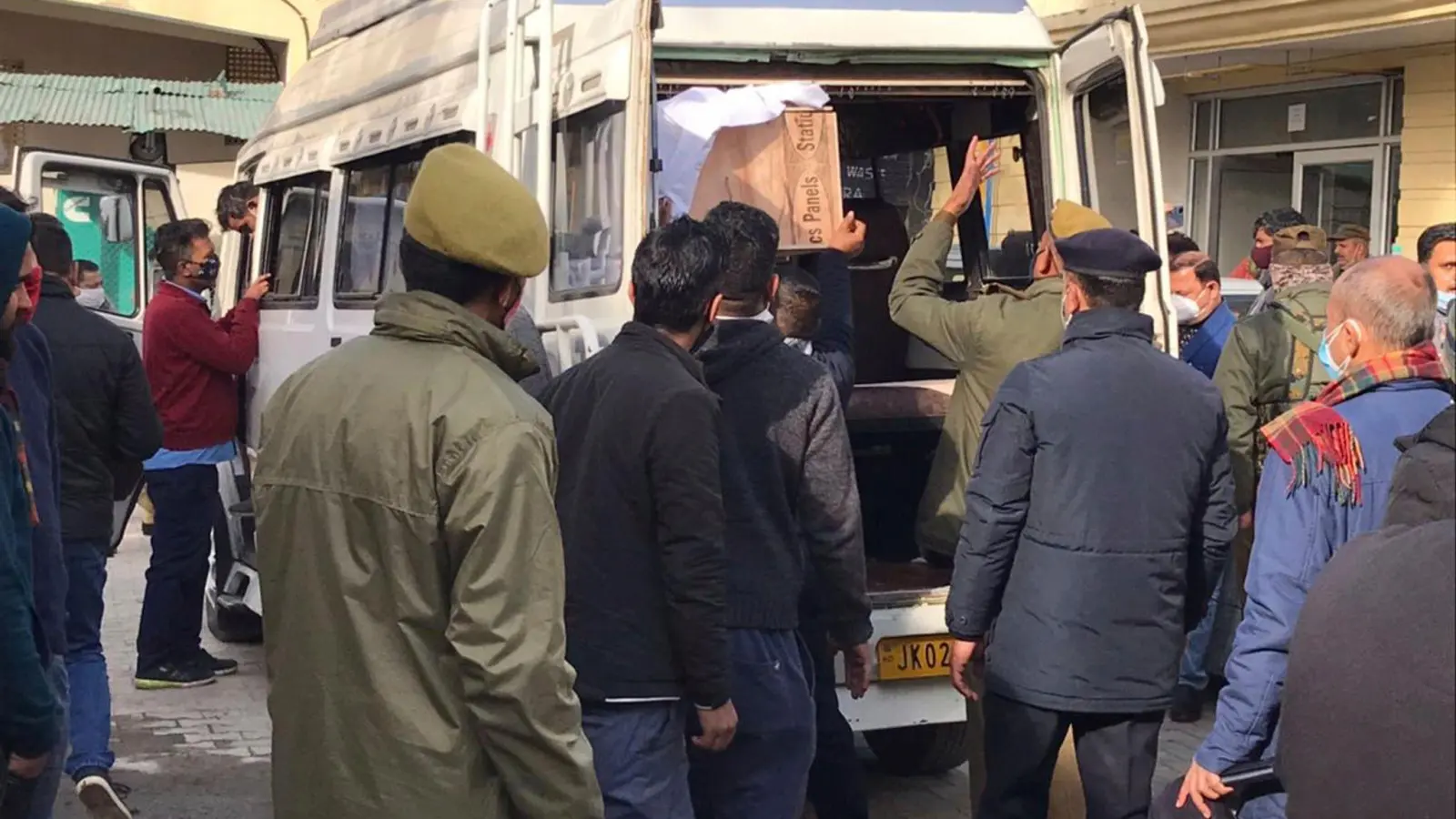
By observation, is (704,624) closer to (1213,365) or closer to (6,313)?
(6,313)

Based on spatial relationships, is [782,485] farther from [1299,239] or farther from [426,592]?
[1299,239]

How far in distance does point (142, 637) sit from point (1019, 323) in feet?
13.8

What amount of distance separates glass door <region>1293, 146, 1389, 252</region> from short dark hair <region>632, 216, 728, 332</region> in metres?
8.89

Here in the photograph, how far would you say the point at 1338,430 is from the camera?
3.03 metres

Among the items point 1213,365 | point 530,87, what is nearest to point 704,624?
point 530,87

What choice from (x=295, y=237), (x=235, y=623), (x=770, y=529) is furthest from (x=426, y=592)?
(x=235, y=623)

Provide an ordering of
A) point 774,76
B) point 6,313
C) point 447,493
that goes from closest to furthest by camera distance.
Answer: point 447,493, point 6,313, point 774,76

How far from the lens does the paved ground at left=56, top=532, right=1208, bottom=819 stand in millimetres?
5273

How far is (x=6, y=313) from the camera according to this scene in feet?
10.0

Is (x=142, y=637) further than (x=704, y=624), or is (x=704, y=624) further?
(x=142, y=637)

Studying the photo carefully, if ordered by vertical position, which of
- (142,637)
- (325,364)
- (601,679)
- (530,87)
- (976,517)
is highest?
(530,87)

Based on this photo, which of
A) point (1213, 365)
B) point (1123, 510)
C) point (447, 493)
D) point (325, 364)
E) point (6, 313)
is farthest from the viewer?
point (1213, 365)

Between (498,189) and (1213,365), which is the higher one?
(498,189)

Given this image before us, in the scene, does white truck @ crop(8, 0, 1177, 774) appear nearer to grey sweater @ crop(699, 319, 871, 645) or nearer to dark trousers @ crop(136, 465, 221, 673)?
dark trousers @ crop(136, 465, 221, 673)
